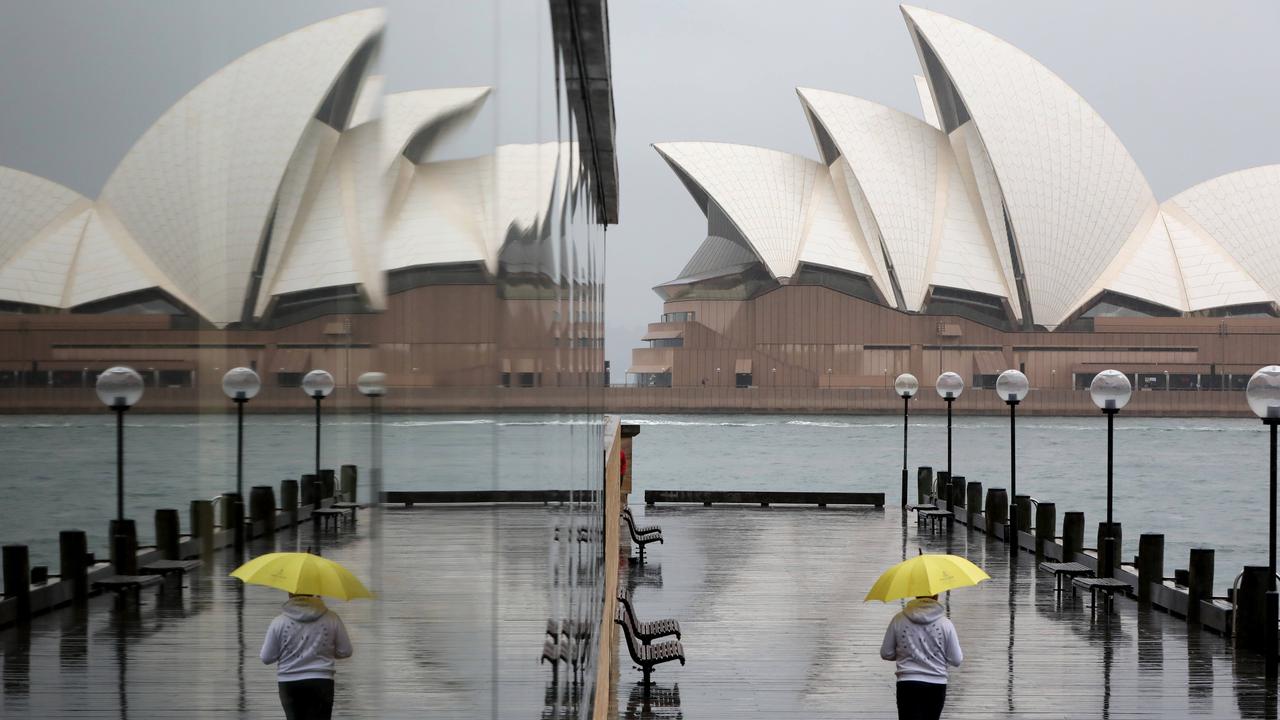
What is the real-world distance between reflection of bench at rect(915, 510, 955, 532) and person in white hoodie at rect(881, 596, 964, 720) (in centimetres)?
1155

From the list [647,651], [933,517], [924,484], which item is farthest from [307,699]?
[924,484]

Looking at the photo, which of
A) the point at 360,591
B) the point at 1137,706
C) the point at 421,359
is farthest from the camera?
the point at 1137,706

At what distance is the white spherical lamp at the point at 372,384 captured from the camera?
759 mm

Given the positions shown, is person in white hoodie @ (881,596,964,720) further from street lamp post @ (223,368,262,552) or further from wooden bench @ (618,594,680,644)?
street lamp post @ (223,368,262,552)

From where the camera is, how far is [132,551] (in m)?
0.54

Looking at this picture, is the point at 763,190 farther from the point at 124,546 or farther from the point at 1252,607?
the point at 124,546

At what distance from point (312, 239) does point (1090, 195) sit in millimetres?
51218

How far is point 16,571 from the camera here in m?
0.45

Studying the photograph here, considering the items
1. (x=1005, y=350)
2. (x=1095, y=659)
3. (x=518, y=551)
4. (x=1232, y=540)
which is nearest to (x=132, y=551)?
(x=518, y=551)

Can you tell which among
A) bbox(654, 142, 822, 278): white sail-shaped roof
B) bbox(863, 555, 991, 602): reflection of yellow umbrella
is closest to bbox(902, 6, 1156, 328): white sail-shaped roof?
bbox(654, 142, 822, 278): white sail-shaped roof

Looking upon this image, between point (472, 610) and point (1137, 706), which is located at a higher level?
point (472, 610)

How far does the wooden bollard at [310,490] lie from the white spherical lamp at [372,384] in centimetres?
7

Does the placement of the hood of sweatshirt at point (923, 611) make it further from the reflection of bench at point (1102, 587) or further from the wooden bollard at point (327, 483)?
the reflection of bench at point (1102, 587)

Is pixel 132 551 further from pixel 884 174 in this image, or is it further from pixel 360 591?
pixel 884 174
